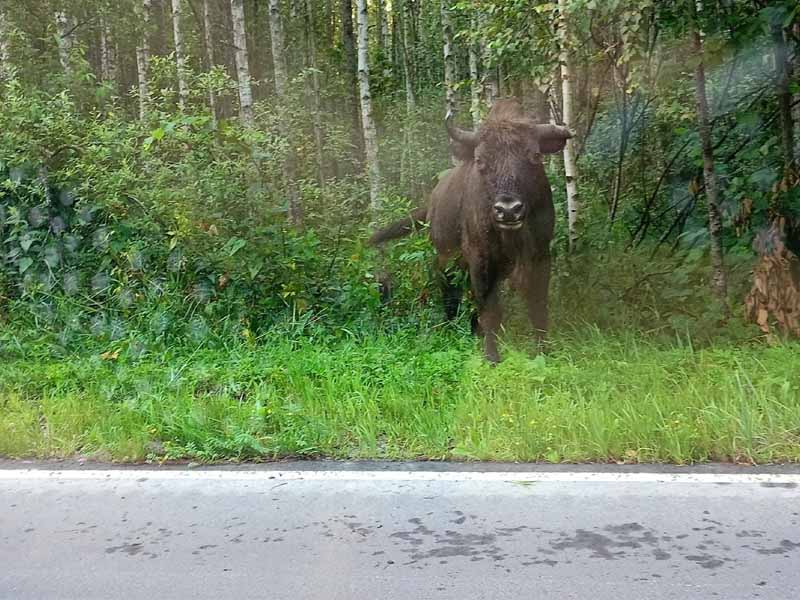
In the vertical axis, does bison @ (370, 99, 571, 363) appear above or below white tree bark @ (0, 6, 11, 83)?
below

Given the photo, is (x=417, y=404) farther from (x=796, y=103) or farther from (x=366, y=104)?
(x=366, y=104)

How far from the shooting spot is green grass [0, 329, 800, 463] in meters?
5.18

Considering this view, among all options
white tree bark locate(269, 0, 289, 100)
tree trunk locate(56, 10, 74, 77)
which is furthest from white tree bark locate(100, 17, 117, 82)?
white tree bark locate(269, 0, 289, 100)

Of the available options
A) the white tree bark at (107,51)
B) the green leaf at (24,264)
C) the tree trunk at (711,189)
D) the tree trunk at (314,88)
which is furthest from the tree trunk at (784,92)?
the white tree bark at (107,51)

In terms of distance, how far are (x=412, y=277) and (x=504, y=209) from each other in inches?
104

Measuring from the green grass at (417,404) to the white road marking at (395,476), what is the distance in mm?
261

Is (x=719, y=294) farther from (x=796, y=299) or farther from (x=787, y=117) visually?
(x=787, y=117)

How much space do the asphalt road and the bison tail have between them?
4812 millimetres

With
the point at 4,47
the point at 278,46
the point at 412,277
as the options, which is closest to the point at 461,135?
the point at 412,277

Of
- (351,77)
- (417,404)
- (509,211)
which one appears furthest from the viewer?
(351,77)

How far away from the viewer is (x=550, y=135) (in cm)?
693

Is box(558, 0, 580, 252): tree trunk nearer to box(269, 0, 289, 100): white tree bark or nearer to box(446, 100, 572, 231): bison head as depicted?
box(446, 100, 572, 231): bison head

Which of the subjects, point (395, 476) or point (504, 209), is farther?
point (504, 209)

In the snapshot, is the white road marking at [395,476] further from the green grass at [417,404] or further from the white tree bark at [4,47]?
the white tree bark at [4,47]
